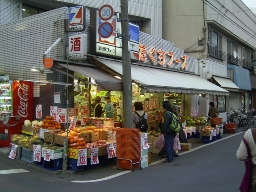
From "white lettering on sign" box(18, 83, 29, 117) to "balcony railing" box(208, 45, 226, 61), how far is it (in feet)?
46.5

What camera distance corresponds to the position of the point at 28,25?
11555 mm

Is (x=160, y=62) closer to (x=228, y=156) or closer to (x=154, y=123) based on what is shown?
(x=154, y=123)

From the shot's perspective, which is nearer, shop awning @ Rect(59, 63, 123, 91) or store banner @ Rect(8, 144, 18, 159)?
shop awning @ Rect(59, 63, 123, 91)

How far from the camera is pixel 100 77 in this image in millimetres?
10352

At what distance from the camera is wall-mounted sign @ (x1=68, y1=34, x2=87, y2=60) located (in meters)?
10.4

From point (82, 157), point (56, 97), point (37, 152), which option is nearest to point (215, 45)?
point (56, 97)

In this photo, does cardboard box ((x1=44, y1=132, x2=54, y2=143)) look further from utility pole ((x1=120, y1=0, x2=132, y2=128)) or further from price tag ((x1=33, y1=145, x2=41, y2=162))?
utility pole ((x1=120, y1=0, x2=132, y2=128))

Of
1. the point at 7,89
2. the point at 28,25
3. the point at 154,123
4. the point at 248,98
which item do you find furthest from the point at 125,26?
the point at 248,98

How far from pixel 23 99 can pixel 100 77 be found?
3031mm

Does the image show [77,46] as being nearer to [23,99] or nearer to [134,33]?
[23,99]

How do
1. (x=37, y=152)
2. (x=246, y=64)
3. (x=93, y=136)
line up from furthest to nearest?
(x=246, y=64) → (x=93, y=136) → (x=37, y=152)

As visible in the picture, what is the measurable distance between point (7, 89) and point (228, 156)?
26.9ft

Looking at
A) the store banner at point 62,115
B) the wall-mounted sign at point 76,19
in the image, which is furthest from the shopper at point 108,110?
the wall-mounted sign at point 76,19

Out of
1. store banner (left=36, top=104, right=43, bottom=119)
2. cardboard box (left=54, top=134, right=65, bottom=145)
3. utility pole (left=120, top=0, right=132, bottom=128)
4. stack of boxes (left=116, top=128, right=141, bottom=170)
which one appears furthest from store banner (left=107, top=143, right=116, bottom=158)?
store banner (left=36, top=104, right=43, bottom=119)
